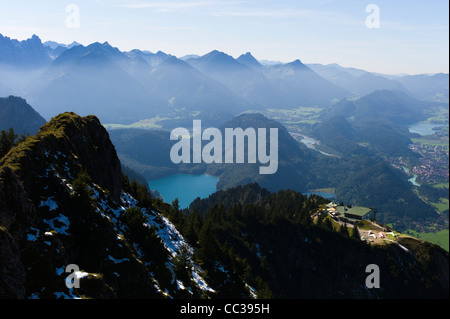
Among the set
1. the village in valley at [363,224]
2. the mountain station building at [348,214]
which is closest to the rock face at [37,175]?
the village in valley at [363,224]

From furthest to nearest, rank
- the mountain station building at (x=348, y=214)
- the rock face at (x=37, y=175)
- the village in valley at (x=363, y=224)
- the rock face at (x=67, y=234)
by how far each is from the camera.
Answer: the mountain station building at (x=348, y=214) < the village in valley at (x=363, y=224) < the rock face at (x=67, y=234) < the rock face at (x=37, y=175)

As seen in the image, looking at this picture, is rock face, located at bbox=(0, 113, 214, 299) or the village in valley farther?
the village in valley

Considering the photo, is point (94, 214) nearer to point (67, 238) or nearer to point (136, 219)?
point (67, 238)

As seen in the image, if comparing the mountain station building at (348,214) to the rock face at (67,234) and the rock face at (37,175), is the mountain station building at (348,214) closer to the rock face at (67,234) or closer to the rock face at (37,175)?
the rock face at (67,234)

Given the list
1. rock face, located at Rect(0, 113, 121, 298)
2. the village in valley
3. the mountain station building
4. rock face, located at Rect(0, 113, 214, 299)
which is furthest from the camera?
the mountain station building

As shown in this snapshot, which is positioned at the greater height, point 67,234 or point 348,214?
point 67,234

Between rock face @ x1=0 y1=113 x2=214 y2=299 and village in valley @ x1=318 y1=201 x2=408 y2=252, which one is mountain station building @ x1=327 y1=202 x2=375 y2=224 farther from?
rock face @ x1=0 y1=113 x2=214 y2=299

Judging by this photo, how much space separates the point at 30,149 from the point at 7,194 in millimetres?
13073

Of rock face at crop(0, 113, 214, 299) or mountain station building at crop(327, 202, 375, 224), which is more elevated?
rock face at crop(0, 113, 214, 299)

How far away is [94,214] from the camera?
147 feet

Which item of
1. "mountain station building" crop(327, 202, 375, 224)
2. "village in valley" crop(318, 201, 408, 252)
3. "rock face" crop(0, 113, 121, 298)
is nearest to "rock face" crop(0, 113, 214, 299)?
"rock face" crop(0, 113, 121, 298)

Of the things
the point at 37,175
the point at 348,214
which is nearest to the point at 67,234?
the point at 37,175

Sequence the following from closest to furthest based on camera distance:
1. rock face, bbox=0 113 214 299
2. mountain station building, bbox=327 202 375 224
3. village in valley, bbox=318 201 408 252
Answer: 1. rock face, bbox=0 113 214 299
2. village in valley, bbox=318 201 408 252
3. mountain station building, bbox=327 202 375 224

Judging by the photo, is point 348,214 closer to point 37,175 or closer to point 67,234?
point 67,234
